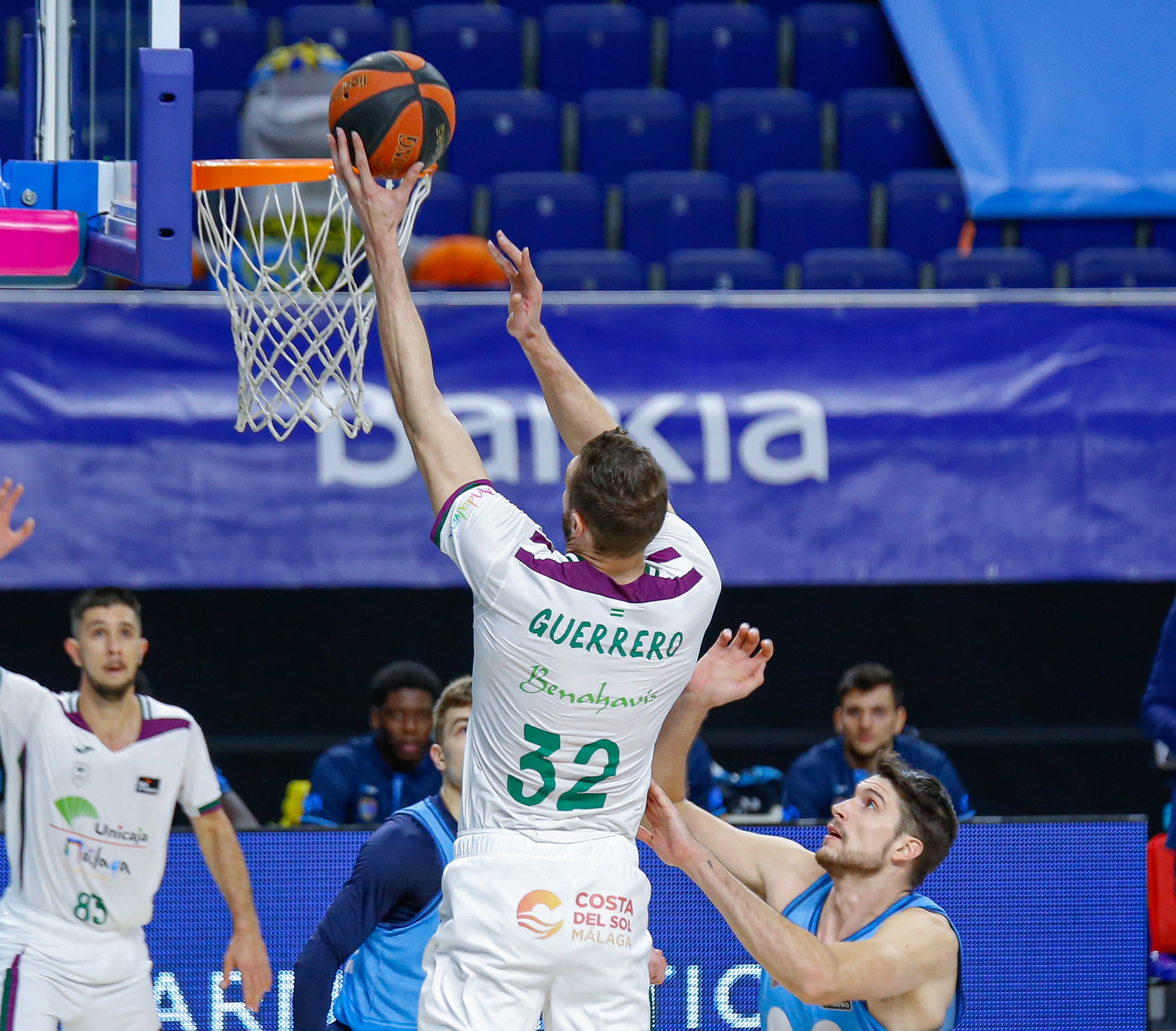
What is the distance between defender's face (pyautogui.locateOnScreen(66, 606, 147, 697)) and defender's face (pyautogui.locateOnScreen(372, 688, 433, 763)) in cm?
171

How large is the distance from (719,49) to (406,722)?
17.4 feet

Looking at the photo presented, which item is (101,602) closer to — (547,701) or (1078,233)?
(547,701)

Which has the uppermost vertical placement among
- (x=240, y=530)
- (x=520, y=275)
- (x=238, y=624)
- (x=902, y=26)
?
(x=902, y=26)

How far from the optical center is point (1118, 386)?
23.8 ft

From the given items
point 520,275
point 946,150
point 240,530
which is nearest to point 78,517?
point 240,530

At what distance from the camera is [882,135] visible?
10.1 meters

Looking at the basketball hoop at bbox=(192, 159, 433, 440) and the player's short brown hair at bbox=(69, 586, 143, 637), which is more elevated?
the basketball hoop at bbox=(192, 159, 433, 440)

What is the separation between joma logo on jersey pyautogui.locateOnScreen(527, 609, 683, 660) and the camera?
3.45 m

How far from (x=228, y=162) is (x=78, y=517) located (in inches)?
108

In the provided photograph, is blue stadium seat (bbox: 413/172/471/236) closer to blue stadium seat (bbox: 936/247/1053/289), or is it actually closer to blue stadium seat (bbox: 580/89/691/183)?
blue stadium seat (bbox: 580/89/691/183)

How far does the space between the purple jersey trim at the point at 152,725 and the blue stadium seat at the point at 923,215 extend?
541cm

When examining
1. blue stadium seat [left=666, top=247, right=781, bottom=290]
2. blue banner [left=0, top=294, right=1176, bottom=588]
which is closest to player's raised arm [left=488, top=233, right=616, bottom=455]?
blue banner [left=0, top=294, right=1176, bottom=588]

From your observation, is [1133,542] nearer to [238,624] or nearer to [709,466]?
[709,466]

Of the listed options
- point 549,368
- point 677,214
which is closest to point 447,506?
point 549,368
